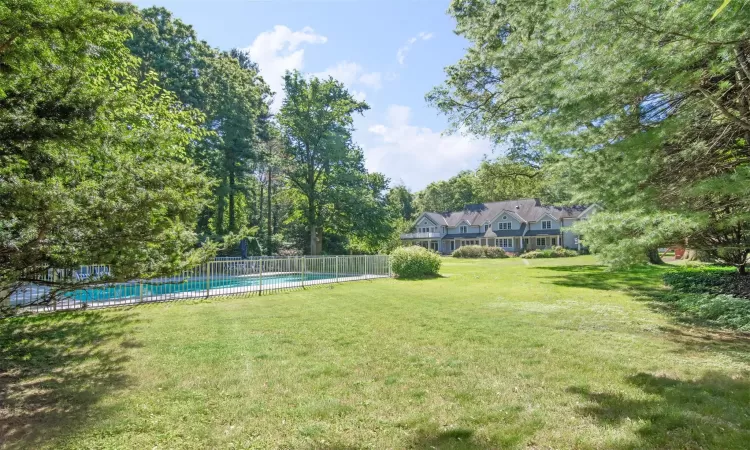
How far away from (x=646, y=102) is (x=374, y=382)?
6.87 m

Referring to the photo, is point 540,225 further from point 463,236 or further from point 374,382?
point 374,382

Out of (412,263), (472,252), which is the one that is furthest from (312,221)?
(472,252)

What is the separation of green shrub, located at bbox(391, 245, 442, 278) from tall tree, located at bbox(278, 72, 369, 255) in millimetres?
10257

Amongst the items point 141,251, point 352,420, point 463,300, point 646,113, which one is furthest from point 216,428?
point 463,300

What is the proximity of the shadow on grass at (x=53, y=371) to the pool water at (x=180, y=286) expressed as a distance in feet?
4.92

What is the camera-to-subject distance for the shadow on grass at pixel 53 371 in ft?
12.7

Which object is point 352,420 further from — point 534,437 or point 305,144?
point 305,144

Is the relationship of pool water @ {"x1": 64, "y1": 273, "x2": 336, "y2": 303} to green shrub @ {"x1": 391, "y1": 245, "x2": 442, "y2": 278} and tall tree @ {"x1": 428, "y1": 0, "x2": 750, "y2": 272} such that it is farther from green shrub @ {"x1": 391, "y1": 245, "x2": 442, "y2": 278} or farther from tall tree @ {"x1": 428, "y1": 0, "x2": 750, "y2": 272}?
tall tree @ {"x1": 428, "y1": 0, "x2": 750, "y2": 272}

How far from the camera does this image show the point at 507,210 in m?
52.3

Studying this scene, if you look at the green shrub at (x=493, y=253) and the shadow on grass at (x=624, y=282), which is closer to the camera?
the shadow on grass at (x=624, y=282)

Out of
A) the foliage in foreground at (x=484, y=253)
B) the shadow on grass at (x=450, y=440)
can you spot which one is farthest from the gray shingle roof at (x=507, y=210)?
the shadow on grass at (x=450, y=440)

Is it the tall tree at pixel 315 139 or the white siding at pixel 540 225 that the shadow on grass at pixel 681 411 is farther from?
the white siding at pixel 540 225

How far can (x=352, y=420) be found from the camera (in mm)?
3889

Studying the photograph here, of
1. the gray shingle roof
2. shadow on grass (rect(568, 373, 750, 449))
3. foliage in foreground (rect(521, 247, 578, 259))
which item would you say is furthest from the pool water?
the gray shingle roof
